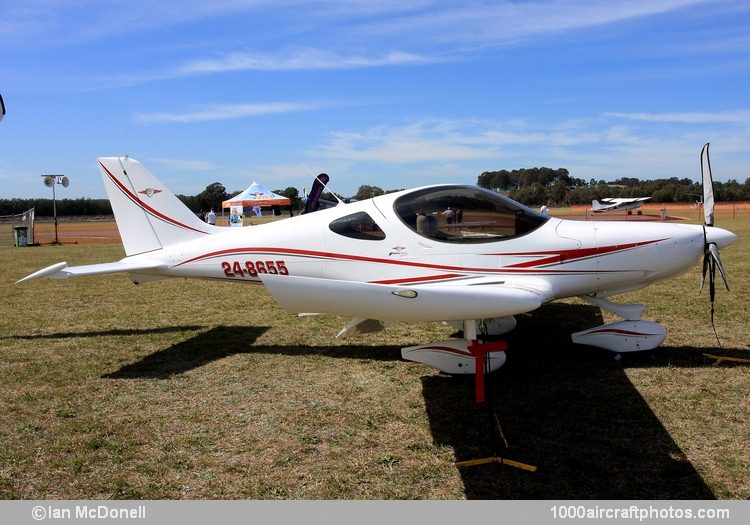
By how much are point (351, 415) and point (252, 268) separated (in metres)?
2.52

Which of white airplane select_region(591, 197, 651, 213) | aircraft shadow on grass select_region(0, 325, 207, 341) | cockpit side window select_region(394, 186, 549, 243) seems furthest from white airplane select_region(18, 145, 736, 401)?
white airplane select_region(591, 197, 651, 213)

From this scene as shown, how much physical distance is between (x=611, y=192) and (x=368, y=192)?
76.0 metres

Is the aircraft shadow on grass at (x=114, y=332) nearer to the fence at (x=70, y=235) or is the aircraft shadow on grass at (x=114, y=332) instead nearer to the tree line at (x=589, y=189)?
the fence at (x=70, y=235)

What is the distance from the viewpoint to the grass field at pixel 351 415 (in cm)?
390

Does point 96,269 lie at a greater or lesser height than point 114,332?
greater

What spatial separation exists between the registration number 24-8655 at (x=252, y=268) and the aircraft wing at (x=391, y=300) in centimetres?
240

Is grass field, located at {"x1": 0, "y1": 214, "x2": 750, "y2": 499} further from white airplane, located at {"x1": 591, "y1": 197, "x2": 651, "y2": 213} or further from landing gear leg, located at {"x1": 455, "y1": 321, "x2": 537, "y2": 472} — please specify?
white airplane, located at {"x1": 591, "y1": 197, "x2": 651, "y2": 213}

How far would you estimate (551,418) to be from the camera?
194 inches

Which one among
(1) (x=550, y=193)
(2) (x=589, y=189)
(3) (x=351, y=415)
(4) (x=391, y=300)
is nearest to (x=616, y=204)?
(1) (x=550, y=193)

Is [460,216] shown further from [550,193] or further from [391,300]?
[550,193]

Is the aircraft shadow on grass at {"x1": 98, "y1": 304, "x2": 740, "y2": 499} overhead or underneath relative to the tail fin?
underneath

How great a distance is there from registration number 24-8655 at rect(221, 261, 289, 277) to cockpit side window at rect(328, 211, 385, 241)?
815 mm

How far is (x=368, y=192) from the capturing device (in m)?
13.1

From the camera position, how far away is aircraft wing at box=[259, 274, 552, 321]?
4000mm
